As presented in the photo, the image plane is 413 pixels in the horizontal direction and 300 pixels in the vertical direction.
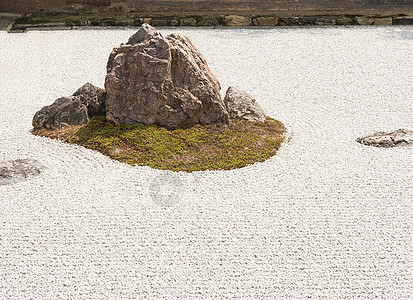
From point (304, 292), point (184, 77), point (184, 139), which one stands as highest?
point (184, 77)

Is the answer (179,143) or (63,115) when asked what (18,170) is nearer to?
(63,115)

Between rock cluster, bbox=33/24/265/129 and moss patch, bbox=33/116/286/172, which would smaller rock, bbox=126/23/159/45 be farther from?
moss patch, bbox=33/116/286/172

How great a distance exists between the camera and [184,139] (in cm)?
836

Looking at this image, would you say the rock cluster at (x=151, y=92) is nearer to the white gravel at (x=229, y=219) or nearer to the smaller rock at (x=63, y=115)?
the smaller rock at (x=63, y=115)

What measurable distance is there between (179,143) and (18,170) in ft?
10.0

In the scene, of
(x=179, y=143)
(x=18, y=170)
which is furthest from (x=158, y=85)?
(x=18, y=170)

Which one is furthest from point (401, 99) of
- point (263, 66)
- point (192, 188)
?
point (192, 188)

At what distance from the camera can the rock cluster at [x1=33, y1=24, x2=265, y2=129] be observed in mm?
→ 8258

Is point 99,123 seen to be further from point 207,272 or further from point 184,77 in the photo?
point 207,272

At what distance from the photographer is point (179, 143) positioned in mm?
8281

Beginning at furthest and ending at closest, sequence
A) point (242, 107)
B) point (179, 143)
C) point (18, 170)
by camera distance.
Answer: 1. point (242, 107)
2. point (179, 143)
3. point (18, 170)

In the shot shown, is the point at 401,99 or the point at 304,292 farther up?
the point at 401,99

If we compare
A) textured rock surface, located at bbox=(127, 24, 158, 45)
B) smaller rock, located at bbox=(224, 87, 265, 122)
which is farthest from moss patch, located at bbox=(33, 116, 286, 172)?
textured rock surface, located at bbox=(127, 24, 158, 45)

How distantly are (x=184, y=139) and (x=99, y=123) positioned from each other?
1.92 meters
